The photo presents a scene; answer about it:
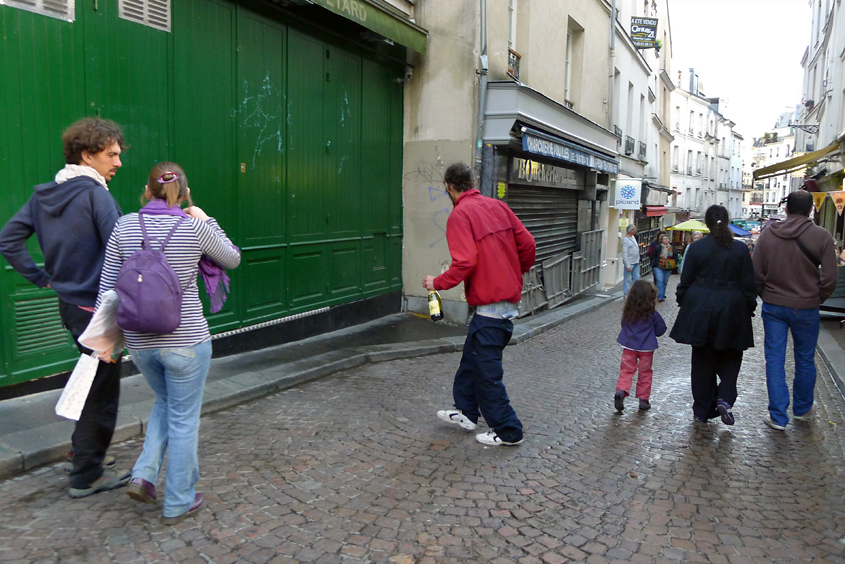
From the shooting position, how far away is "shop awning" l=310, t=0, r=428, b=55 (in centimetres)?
744

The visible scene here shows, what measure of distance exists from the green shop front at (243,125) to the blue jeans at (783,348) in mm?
4926

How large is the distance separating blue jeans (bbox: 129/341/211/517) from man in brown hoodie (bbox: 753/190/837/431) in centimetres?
430

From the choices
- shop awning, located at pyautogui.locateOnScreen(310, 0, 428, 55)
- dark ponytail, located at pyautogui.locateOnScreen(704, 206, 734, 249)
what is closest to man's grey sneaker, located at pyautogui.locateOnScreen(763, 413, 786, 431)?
dark ponytail, located at pyautogui.locateOnScreen(704, 206, 734, 249)

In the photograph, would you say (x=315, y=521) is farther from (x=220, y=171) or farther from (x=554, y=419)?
(x=220, y=171)

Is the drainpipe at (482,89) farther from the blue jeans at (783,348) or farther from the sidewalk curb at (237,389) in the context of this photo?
the blue jeans at (783,348)

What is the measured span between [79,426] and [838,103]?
20684 mm

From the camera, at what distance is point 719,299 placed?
5094 millimetres

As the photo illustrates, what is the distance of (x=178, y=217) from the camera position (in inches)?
120

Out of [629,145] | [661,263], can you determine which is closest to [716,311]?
[661,263]

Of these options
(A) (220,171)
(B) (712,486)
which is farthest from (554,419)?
(A) (220,171)

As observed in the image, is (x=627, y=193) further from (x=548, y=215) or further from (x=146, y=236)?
(x=146, y=236)

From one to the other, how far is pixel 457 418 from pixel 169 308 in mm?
2545

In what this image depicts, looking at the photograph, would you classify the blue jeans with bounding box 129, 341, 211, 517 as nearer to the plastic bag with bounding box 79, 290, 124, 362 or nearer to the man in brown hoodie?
the plastic bag with bounding box 79, 290, 124, 362

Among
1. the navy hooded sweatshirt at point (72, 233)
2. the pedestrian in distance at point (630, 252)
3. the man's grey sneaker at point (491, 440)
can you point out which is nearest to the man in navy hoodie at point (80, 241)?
the navy hooded sweatshirt at point (72, 233)
